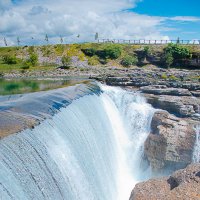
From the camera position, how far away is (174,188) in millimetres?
14953

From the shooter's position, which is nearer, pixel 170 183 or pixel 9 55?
pixel 170 183

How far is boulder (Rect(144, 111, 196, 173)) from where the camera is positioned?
23406 millimetres

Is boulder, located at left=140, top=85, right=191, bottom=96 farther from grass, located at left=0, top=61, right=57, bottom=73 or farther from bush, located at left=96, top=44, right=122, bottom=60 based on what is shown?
bush, located at left=96, top=44, right=122, bottom=60

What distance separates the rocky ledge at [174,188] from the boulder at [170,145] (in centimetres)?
697

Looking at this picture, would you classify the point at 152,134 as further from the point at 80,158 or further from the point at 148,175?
the point at 80,158

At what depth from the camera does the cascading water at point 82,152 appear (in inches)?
456

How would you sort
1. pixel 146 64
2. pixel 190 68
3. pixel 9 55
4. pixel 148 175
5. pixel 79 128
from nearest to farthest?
pixel 79 128, pixel 148 175, pixel 190 68, pixel 146 64, pixel 9 55

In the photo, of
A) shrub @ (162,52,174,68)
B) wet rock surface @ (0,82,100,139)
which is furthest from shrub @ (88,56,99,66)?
wet rock surface @ (0,82,100,139)

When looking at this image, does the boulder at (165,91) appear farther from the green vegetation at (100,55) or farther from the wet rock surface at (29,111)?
the green vegetation at (100,55)

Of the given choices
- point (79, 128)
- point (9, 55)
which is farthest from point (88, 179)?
point (9, 55)

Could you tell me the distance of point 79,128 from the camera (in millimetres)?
18578

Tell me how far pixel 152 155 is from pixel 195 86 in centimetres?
941

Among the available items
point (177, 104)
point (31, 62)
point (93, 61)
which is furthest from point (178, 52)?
point (177, 104)

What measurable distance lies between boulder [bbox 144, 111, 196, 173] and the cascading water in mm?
1085
